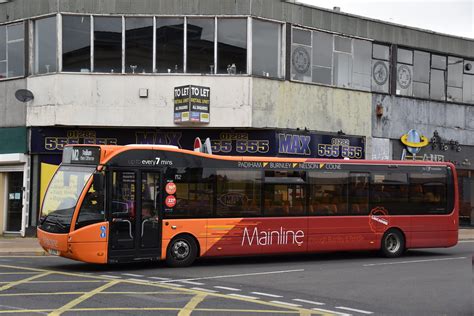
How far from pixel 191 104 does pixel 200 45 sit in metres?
2.42

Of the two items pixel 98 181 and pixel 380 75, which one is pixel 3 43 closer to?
pixel 98 181

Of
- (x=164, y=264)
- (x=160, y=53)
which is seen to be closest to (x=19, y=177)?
(x=160, y=53)

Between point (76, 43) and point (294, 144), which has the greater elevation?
point (76, 43)

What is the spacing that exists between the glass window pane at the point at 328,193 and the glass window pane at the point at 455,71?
15.9 meters

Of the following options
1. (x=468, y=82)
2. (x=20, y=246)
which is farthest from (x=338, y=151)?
(x=20, y=246)

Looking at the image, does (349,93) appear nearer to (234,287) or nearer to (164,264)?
(164,264)

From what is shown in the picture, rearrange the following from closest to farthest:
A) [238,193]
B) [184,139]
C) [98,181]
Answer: [98,181] < [238,193] < [184,139]

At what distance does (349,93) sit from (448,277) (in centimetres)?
1383

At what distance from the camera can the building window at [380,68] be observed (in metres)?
27.8

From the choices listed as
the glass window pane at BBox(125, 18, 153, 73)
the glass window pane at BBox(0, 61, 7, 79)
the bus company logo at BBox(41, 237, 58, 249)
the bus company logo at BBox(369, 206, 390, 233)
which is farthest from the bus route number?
the bus company logo at BBox(41, 237, 58, 249)

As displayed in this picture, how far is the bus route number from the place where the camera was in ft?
84.2

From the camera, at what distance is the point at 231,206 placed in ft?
51.6

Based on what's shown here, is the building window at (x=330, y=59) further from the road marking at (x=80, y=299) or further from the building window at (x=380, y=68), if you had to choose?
the road marking at (x=80, y=299)

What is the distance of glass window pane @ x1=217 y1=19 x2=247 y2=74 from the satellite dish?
7.12m
